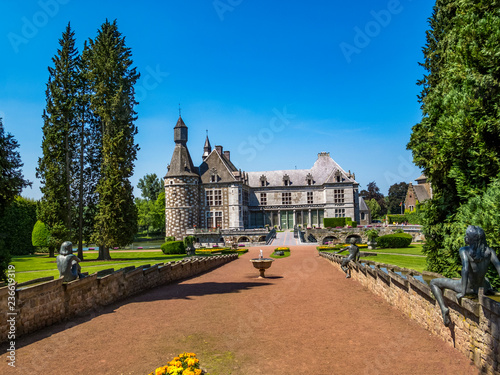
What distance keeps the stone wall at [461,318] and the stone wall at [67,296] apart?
861cm

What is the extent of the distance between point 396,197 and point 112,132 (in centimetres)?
9307

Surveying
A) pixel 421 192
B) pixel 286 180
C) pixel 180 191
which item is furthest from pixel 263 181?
pixel 421 192

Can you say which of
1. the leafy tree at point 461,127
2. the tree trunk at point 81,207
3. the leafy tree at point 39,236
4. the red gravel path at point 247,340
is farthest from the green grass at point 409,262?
the leafy tree at point 39,236

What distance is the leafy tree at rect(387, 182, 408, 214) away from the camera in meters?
102

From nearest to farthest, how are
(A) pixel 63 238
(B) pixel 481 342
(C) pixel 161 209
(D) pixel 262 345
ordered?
(B) pixel 481 342 < (D) pixel 262 345 < (A) pixel 63 238 < (C) pixel 161 209

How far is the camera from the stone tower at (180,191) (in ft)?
176

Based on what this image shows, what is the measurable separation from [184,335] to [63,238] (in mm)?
24418

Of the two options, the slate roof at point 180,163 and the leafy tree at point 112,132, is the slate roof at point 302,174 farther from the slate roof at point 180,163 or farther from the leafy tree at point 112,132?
the leafy tree at point 112,132

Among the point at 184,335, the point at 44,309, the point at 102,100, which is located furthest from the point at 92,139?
the point at 184,335

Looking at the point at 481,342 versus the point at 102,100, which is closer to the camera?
the point at 481,342

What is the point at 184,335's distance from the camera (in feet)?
26.5

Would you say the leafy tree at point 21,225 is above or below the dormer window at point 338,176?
below

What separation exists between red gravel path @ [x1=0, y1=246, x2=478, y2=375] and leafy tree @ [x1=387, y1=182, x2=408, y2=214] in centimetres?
9750

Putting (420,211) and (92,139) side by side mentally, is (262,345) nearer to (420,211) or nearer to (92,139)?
(420,211)
